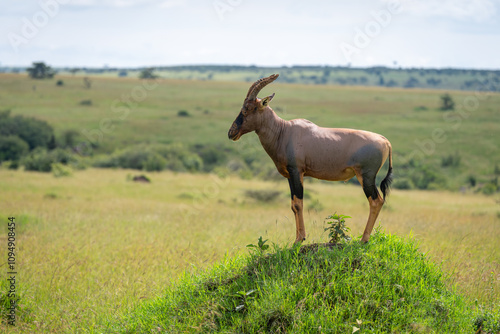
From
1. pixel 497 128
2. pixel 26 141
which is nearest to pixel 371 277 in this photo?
pixel 26 141

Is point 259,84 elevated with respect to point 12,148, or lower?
elevated

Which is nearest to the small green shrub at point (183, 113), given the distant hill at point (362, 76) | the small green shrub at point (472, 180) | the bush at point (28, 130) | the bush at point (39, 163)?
the bush at point (28, 130)

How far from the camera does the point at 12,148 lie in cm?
4119

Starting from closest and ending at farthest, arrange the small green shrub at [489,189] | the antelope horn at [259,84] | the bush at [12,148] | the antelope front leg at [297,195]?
1. the antelope horn at [259,84]
2. the antelope front leg at [297,195]
3. the small green shrub at [489,189]
4. the bush at [12,148]

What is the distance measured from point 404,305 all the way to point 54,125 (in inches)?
2095

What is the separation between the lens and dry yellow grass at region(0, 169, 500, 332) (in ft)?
25.7

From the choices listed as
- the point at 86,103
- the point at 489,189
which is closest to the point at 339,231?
the point at 489,189

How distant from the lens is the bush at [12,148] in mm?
40500

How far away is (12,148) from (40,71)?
60.0m

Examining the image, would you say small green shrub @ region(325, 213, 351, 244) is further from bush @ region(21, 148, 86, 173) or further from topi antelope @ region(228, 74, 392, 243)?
bush @ region(21, 148, 86, 173)

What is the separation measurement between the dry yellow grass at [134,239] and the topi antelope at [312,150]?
2.89 feet

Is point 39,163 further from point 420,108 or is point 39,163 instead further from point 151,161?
point 420,108

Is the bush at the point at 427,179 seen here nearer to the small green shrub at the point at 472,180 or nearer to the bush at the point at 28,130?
the small green shrub at the point at 472,180

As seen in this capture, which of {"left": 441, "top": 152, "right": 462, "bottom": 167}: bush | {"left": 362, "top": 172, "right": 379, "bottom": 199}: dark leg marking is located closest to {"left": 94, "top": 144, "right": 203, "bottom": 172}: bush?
{"left": 441, "top": 152, "right": 462, "bottom": 167}: bush
